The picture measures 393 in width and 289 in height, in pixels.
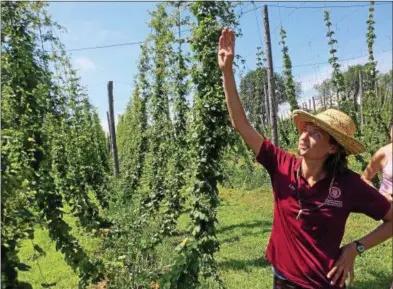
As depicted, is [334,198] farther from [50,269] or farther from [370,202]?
[50,269]

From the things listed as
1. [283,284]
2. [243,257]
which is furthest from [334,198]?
[243,257]

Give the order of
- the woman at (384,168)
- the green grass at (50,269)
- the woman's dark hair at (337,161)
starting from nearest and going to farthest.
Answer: the woman's dark hair at (337,161), the woman at (384,168), the green grass at (50,269)

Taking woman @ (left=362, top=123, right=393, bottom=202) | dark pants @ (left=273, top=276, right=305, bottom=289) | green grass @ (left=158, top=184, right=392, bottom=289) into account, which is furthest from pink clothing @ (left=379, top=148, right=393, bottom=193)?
green grass @ (left=158, top=184, right=392, bottom=289)

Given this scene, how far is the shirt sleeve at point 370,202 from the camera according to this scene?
1.92 metres

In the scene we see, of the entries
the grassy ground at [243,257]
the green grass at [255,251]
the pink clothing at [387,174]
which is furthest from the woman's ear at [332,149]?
the green grass at [255,251]

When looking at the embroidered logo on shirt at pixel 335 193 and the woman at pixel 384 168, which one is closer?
the embroidered logo on shirt at pixel 335 193

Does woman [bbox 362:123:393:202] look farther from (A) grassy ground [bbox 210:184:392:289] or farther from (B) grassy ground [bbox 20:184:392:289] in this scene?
(A) grassy ground [bbox 210:184:392:289]

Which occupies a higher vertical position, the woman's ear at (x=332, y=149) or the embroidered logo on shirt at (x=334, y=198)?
the woman's ear at (x=332, y=149)

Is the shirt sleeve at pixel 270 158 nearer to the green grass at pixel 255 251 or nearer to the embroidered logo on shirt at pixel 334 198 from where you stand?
the embroidered logo on shirt at pixel 334 198

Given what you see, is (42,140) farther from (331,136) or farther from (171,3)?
(171,3)

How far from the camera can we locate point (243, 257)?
651 cm

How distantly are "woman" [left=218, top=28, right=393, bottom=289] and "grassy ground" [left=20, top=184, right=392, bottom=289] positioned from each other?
2.53 metres

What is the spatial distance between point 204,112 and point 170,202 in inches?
130

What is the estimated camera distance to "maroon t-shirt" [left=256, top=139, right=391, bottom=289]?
1.92 meters
